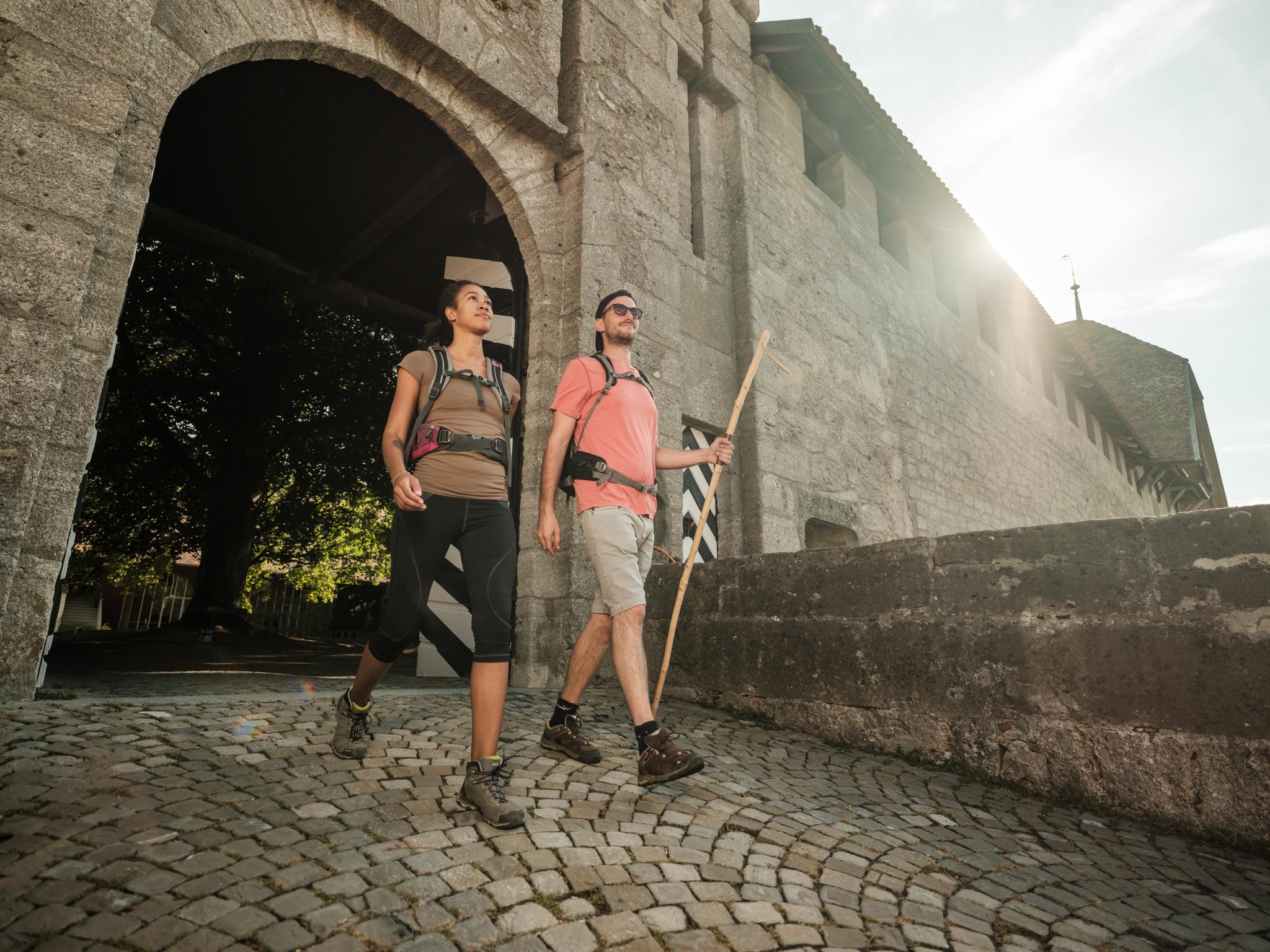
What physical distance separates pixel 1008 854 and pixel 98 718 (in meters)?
3.32

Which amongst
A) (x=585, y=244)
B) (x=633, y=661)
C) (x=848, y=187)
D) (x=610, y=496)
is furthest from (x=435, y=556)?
(x=848, y=187)

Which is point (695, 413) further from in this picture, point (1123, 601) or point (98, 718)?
point (98, 718)

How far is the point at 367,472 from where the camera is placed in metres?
13.0

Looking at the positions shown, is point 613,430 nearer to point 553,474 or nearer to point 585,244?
point 553,474

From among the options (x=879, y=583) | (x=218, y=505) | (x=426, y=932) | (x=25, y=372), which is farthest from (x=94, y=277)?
(x=218, y=505)

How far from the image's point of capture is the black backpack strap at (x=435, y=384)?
107 inches

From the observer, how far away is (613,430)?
3.12 m

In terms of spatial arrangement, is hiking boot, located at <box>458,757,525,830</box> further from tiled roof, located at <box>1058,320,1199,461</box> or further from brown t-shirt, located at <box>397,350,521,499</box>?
tiled roof, located at <box>1058,320,1199,461</box>

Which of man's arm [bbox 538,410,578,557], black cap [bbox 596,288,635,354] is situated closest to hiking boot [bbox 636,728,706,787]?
man's arm [bbox 538,410,578,557]

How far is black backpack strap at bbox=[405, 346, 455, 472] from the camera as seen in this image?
2730 mm

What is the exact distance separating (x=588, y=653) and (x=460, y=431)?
3.57 feet

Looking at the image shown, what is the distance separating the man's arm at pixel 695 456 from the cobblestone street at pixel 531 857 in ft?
4.19

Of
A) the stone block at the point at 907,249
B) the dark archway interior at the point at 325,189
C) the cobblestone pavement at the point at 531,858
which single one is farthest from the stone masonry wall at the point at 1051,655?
the stone block at the point at 907,249

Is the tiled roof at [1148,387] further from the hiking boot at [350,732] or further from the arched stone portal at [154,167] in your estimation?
the hiking boot at [350,732]
